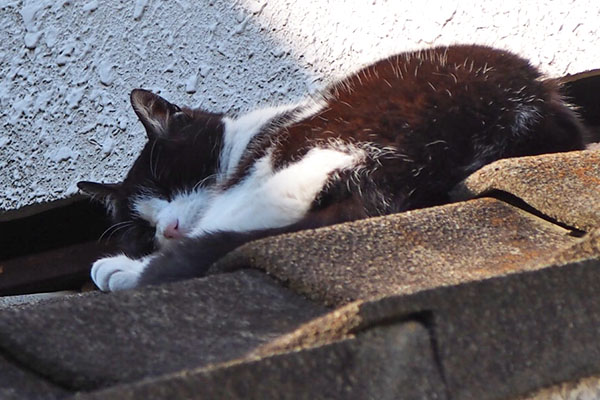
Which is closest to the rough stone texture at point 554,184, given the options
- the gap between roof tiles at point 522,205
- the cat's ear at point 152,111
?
the gap between roof tiles at point 522,205

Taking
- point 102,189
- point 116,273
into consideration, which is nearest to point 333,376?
point 116,273

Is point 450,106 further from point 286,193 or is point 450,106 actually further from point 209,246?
point 209,246

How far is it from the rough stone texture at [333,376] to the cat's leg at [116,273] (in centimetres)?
80

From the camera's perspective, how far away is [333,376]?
0.54 metres

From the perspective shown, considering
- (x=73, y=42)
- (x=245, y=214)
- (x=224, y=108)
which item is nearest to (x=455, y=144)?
(x=245, y=214)

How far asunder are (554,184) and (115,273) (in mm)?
757

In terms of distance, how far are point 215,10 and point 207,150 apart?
1.40 ft

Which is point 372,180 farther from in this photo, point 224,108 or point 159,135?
point 224,108

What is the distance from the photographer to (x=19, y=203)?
2.10m

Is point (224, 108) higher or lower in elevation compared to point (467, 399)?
lower

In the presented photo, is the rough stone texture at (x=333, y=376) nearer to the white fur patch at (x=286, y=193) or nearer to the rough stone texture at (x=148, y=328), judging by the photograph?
the rough stone texture at (x=148, y=328)

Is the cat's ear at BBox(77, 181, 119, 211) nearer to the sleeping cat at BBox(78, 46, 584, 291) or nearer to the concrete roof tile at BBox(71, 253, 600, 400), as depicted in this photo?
the sleeping cat at BBox(78, 46, 584, 291)

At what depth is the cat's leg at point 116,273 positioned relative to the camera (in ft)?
4.38

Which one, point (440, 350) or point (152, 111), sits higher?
point (440, 350)
